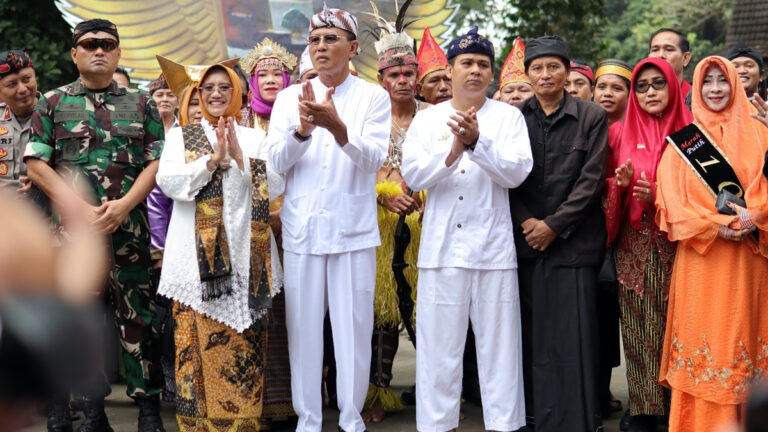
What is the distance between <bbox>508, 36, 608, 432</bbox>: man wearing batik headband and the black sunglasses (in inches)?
99.4

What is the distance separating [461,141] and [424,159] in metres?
0.27

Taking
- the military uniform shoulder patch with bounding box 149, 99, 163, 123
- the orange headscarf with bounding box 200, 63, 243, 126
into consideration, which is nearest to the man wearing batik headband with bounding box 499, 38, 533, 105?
the orange headscarf with bounding box 200, 63, 243, 126

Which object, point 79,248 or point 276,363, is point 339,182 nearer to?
point 276,363

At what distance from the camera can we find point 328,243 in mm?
4766

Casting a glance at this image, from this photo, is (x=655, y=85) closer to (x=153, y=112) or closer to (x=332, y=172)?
(x=332, y=172)

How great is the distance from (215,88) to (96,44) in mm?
797

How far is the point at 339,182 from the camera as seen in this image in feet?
15.9

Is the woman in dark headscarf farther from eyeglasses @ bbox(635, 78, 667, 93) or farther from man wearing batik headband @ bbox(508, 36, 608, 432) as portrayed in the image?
man wearing batik headband @ bbox(508, 36, 608, 432)

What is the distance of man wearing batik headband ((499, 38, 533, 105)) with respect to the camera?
6.61 metres

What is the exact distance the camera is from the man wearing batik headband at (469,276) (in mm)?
4668

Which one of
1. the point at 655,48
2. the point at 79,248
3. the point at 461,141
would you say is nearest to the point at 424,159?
the point at 461,141

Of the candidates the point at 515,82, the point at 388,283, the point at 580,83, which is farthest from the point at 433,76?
the point at 388,283

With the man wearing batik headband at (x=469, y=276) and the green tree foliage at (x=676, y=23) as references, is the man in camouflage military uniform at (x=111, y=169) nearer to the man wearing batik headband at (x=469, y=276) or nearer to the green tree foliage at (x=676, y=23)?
the man wearing batik headband at (x=469, y=276)

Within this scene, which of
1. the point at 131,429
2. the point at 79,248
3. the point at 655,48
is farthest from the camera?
the point at 655,48
